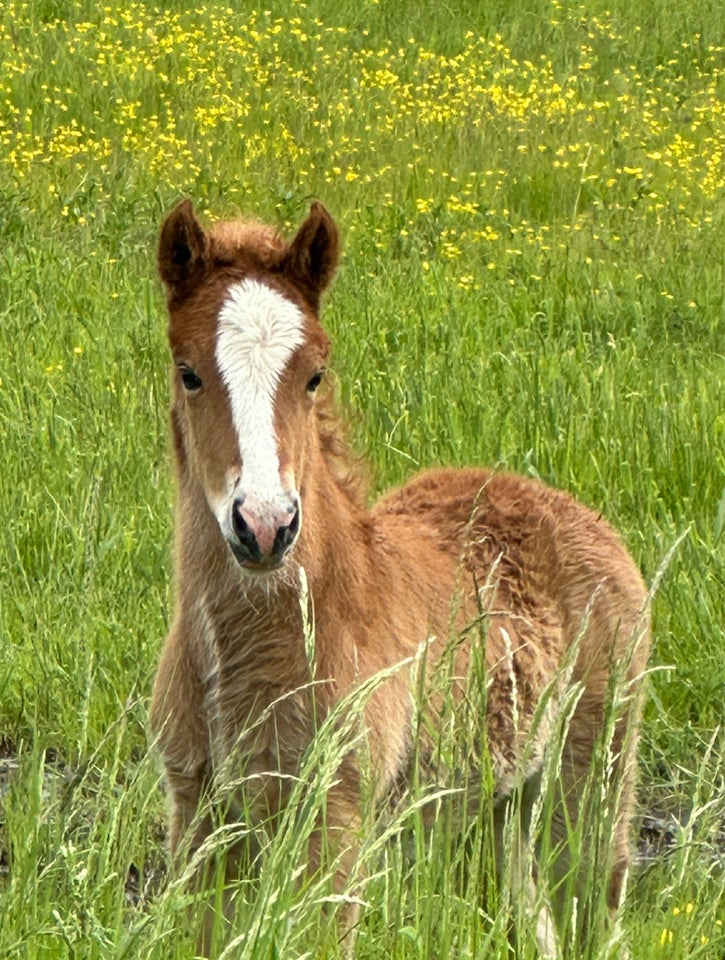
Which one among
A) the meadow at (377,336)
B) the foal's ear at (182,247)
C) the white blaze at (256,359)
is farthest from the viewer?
the foal's ear at (182,247)

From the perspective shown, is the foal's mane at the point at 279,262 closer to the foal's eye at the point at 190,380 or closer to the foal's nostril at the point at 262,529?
the foal's eye at the point at 190,380

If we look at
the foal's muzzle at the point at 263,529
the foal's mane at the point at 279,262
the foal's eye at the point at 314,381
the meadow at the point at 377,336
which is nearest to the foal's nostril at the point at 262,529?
the foal's muzzle at the point at 263,529

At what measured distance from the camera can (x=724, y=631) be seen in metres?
5.04

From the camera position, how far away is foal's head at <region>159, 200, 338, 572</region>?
333 centimetres

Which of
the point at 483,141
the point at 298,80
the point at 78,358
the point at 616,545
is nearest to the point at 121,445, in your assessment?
the point at 78,358

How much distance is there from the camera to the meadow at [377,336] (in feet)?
9.67

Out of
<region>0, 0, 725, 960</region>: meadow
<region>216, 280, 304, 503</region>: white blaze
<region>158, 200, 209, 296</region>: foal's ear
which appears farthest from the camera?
<region>158, 200, 209, 296</region>: foal's ear

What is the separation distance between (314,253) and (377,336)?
3425mm

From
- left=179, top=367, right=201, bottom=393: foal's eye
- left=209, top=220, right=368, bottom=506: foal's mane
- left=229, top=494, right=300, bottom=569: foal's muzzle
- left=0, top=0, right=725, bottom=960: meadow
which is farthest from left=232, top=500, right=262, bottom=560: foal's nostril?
left=209, top=220, right=368, bottom=506: foal's mane

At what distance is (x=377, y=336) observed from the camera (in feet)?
24.1

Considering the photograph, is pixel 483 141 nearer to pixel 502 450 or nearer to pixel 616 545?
pixel 502 450

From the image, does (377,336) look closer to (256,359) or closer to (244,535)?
(256,359)

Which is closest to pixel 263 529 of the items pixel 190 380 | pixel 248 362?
pixel 248 362

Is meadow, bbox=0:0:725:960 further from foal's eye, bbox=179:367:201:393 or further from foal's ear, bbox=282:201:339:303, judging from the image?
foal's ear, bbox=282:201:339:303
